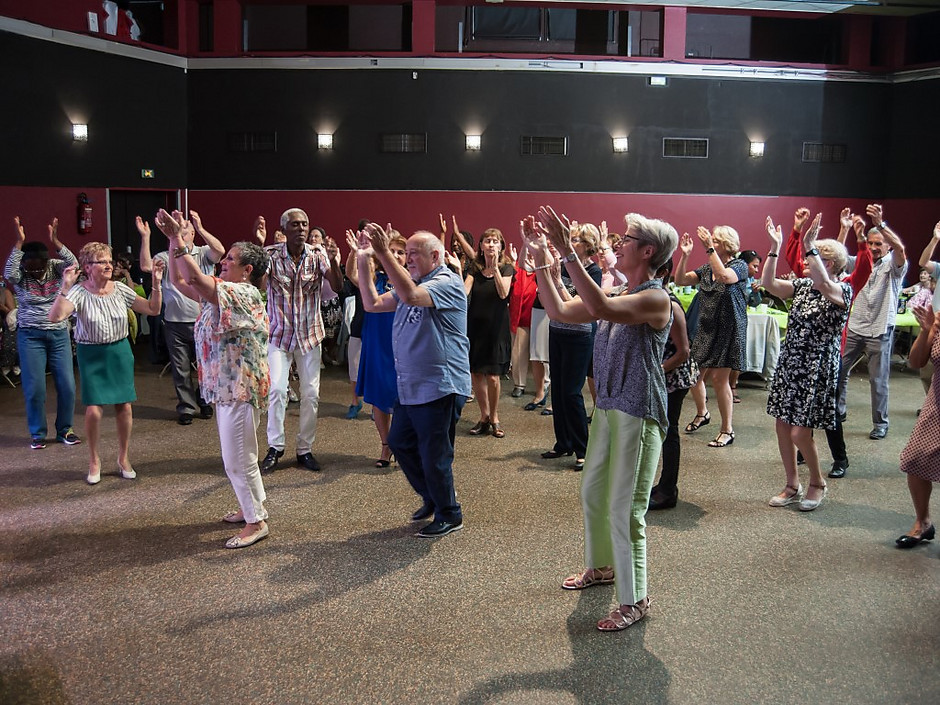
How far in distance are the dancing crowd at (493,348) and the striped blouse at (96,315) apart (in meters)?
0.01

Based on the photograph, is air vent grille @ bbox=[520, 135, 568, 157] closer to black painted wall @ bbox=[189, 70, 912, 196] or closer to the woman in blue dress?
black painted wall @ bbox=[189, 70, 912, 196]

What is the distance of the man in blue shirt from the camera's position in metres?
4.27

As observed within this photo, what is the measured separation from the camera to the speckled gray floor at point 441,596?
9.98ft

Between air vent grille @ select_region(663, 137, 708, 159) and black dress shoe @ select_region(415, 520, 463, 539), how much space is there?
1037cm

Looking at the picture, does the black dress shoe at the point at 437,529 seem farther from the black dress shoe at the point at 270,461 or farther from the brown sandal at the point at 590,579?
the black dress shoe at the point at 270,461

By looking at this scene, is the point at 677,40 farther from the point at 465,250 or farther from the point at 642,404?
the point at 642,404

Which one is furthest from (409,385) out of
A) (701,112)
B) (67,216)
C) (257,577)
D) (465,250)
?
(701,112)

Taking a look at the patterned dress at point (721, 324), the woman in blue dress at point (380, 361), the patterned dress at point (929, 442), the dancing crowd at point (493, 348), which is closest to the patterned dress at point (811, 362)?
the dancing crowd at point (493, 348)

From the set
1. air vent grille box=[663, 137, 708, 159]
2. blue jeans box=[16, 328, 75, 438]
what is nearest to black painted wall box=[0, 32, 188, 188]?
blue jeans box=[16, 328, 75, 438]

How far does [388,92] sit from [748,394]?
24.6 ft

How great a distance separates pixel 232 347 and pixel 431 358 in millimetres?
998

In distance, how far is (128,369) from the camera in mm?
5477

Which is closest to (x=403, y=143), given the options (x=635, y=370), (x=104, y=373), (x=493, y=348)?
(x=493, y=348)

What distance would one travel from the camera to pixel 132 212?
1280cm
